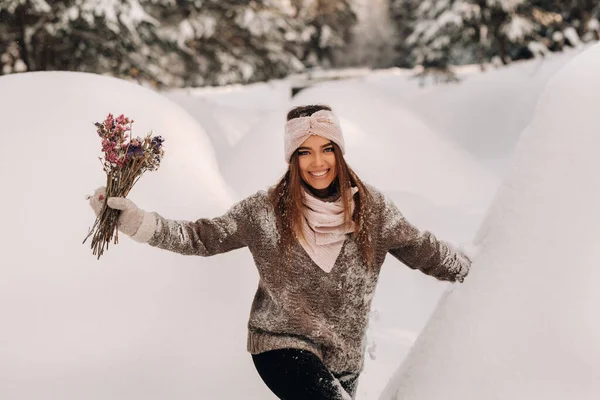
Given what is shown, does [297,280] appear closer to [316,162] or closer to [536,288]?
[316,162]

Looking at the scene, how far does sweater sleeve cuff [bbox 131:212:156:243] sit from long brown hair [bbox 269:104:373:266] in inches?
14.6

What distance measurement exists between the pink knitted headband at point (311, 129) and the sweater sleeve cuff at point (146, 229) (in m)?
0.48

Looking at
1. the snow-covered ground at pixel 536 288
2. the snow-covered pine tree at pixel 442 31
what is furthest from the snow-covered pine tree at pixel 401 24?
the snow-covered ground at pixel 536 288

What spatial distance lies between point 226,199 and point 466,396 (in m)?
2.53

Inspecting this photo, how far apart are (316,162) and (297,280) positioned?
368 millimetres

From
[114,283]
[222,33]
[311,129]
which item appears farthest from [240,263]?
[222,33]

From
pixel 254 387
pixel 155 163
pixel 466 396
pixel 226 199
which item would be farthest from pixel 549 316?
pixel 226 199

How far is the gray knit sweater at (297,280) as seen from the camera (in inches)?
77.0

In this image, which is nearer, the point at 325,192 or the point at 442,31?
the point at 325,192

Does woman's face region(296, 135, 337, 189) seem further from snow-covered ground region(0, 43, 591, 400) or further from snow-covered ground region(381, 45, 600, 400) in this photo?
snow-covered ground region(0, 43, 591, 400)

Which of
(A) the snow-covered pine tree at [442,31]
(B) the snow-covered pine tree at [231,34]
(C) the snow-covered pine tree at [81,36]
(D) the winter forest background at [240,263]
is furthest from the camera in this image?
(A) the snow-covered pine tree at [442,31]

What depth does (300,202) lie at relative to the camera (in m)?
1.97

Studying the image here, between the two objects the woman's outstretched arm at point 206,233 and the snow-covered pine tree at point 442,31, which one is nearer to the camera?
the woman's outstretched arm at point 206,233

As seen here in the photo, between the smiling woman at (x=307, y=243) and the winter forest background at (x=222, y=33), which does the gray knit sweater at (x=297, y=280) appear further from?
the winter forest background at (x=222, y=33)
